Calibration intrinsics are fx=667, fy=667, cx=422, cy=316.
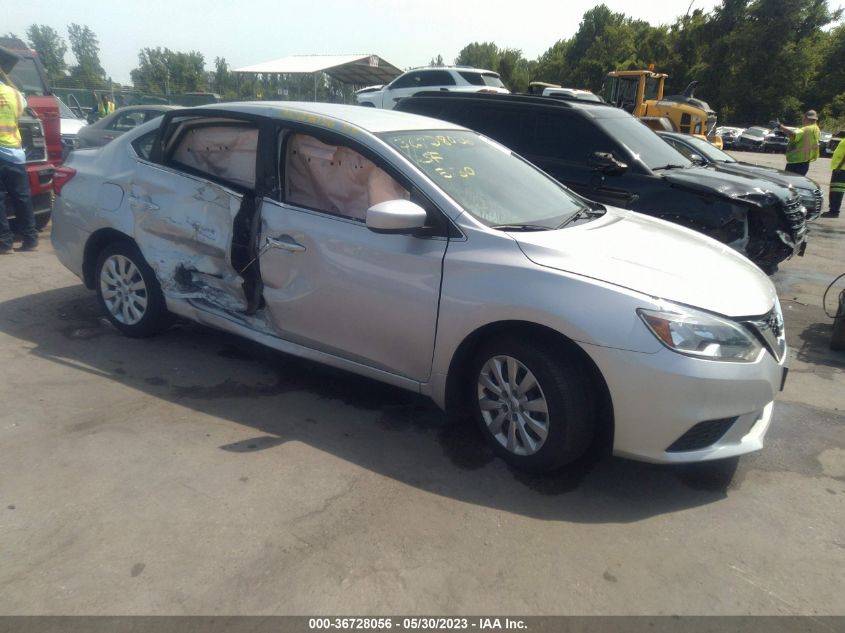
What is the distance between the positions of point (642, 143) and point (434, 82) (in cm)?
1338

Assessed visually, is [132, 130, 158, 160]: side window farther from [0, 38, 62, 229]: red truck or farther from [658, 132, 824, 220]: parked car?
[658, 132, 824, 220]: parked car

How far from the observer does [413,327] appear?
3.59 metres

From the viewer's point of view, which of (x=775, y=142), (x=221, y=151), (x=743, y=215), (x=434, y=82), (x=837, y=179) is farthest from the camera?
(x=775, y=142)

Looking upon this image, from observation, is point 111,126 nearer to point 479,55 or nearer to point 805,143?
point 805,143

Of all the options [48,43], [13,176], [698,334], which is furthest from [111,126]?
[48,43]

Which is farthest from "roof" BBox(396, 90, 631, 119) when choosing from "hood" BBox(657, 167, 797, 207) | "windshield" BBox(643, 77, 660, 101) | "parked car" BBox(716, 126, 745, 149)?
"parked car" BBox(716, 126, 745, 149)

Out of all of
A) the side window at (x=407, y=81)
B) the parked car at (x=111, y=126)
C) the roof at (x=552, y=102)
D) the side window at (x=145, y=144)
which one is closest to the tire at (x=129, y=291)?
the side window at (x=145, y=144)

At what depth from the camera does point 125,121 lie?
458 inches

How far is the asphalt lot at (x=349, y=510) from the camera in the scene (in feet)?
8.38

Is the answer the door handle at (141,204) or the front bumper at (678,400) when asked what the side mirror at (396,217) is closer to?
the front bumper at (678,400)

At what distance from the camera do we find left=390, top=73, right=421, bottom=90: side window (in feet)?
65.6

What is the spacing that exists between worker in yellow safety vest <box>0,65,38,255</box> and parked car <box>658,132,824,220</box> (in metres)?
7.90

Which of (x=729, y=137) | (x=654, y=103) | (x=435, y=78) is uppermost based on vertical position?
(x=435, y=78)
